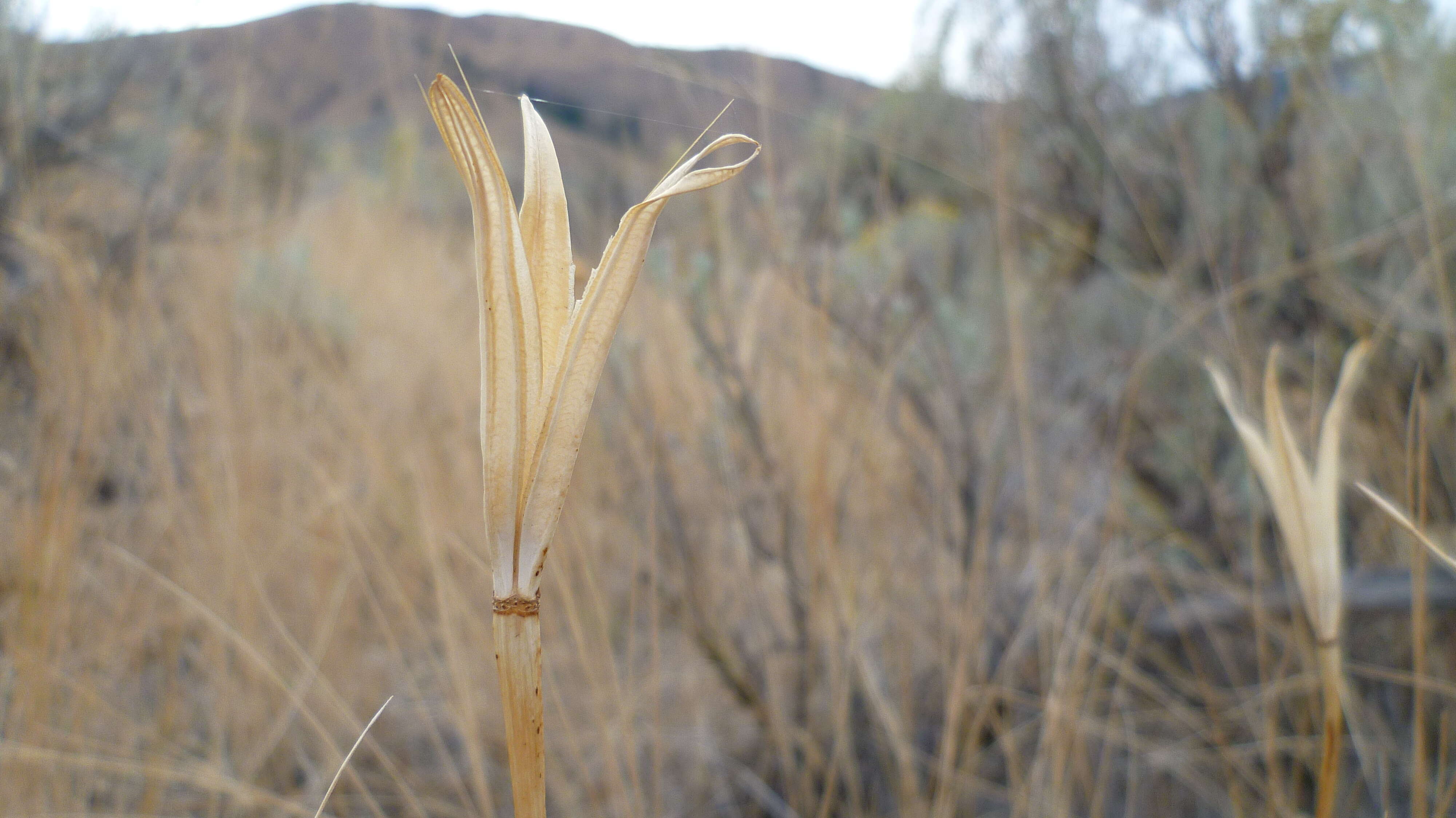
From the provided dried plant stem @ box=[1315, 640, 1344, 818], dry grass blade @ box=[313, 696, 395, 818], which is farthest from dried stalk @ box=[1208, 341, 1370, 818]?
dry grass blade @ box=[313, 696, 395, 818]

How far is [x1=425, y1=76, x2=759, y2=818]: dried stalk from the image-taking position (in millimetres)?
218

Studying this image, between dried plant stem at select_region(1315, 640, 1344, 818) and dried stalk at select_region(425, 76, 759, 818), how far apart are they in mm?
330

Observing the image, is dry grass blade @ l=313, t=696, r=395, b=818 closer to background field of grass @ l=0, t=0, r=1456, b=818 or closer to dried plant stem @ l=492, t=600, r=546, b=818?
dried plant stem @ l=492, t=600, r=546, b=818

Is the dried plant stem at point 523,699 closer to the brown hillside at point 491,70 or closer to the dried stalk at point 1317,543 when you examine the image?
the brown hillside at point 491,70

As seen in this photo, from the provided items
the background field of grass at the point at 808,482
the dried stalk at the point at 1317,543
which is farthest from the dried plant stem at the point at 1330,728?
the background field of grass at the point at 808,482

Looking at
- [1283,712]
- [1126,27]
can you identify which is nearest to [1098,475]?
[1283,712]

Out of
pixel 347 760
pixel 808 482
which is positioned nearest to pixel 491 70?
pixel 808 482

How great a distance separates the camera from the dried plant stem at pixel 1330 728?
0.36 m

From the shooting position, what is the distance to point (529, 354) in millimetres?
233

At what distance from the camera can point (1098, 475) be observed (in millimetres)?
1561

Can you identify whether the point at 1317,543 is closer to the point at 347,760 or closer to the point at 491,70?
the point at 347,760

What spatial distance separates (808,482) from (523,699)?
0.93m

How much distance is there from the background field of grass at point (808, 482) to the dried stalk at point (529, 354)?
0.40m

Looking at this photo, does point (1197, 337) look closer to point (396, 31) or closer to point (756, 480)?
point (756, 480)
